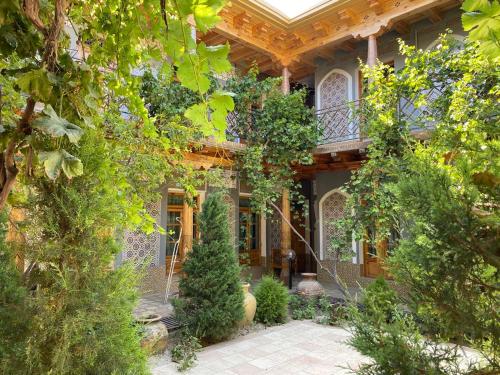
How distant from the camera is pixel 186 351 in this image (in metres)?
5.35

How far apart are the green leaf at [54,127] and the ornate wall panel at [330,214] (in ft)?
34.4

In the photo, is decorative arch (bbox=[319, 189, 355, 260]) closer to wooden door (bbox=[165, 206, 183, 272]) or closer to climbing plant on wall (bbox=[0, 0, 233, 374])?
wooden door (bbox=[165, 206, 183, 272])

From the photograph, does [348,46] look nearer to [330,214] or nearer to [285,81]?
[285,81]

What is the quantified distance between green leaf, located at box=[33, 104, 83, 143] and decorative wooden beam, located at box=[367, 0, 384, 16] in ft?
29.6

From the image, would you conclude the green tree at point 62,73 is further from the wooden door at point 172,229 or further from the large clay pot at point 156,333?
the wooden door at point 172,229

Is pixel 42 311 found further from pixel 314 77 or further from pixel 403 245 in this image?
pixel 314 77

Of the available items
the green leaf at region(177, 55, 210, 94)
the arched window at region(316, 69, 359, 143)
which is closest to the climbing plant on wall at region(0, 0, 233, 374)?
the green leaf at region(177, 55, 210, 94)

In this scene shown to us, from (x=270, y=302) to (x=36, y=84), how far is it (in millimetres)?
6507

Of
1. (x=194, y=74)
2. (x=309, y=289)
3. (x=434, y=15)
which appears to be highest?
(x=434, y=15)

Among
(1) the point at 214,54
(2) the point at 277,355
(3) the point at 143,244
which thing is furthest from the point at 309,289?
(1) the point at 214,54

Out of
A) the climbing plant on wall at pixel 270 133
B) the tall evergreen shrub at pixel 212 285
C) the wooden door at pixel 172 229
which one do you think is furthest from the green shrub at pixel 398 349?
the wooden door at pixel 172 229

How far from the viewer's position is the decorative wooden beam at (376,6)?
27.7 ft

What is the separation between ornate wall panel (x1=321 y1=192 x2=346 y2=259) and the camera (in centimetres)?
1109

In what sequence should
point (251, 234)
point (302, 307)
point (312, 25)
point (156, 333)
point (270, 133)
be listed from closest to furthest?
point (156, 333)
point (302, 307)
point (270, 133)
point (312, 25)
point (251, 234)
